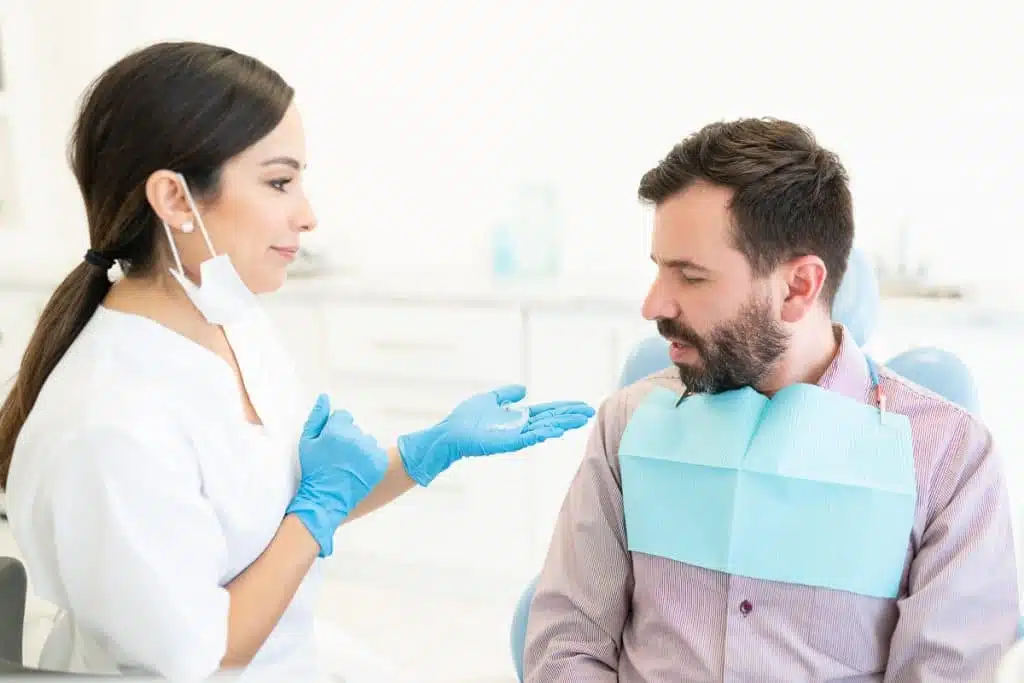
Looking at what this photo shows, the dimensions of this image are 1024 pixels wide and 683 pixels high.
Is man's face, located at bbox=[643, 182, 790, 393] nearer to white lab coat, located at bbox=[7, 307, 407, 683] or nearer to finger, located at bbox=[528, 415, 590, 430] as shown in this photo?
finger, located at bbox=[528, 415, 590, 430]

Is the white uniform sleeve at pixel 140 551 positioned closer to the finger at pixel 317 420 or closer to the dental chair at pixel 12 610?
the dental chair at pixel 12 610

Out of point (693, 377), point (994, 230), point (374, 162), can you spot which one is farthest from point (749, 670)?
point (374, 162)

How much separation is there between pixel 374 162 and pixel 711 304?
6.02ft

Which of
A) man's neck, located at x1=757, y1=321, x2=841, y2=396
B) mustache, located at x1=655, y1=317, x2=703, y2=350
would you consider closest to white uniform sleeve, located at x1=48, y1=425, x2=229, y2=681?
mustache, located at x1=655, y1=317, x2=703, y2=350

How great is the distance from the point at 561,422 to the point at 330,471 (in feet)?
1.14

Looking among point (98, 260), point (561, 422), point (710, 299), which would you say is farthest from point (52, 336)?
point (710, 299)

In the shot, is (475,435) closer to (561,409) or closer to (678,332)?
(561,409)

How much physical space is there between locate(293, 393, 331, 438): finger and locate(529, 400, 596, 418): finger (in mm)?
309

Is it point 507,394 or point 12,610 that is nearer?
point 12,610

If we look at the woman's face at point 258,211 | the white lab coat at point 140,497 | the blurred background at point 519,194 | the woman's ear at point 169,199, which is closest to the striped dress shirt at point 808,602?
the white lab coat at point 140,497

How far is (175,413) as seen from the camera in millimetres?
984

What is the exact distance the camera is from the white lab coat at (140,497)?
2.88ft

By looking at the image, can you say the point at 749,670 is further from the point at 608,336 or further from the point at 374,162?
the point at 374,162

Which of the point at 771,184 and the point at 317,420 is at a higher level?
the point at 771,184
